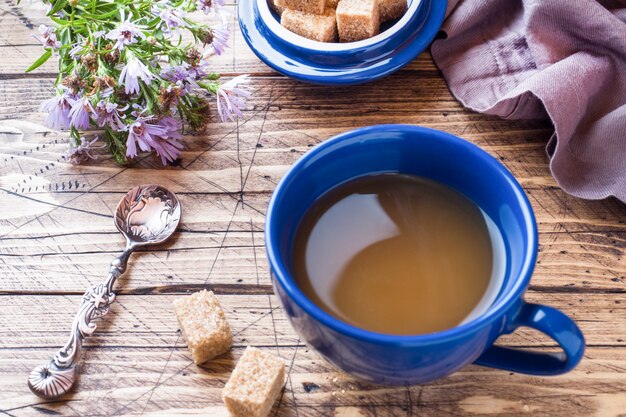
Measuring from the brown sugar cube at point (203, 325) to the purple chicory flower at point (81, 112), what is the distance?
0.38 m

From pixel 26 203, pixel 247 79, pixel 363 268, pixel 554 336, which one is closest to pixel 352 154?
pixel 363 268

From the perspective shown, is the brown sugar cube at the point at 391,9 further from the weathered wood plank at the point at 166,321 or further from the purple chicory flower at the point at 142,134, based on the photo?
the weathered wood plank at the point at 166,321

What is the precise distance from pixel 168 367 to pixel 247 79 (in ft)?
1.95

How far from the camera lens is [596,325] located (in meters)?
1.11

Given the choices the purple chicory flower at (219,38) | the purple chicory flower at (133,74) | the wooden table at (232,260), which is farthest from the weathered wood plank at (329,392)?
the purple chicory flower at (219,38)

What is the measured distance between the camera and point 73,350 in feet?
3.51

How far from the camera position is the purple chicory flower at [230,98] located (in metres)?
1.32

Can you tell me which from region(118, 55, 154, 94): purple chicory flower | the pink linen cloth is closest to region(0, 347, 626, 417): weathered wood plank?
the pink linen cloth

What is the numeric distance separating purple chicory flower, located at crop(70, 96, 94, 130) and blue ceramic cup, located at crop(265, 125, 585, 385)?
0.47 metres

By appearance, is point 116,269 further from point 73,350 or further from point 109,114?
point 109,114

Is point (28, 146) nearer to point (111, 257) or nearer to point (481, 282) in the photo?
point (111, 257)

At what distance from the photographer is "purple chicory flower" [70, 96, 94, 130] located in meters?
1.25

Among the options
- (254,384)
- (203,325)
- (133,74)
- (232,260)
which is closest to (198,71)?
(133,74)

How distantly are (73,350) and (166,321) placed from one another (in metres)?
0.14
